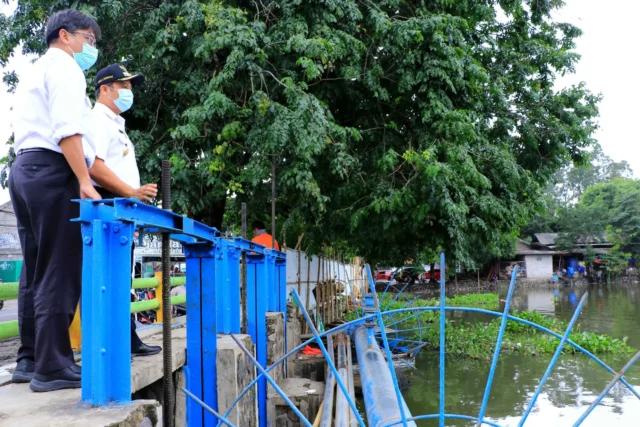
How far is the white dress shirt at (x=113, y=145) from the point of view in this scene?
118 inches

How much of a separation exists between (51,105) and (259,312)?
3.54 meters

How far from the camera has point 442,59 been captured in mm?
9648

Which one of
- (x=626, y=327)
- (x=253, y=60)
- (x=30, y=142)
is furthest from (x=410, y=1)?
(x=626, y=327)

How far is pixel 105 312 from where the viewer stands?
89.2 inches

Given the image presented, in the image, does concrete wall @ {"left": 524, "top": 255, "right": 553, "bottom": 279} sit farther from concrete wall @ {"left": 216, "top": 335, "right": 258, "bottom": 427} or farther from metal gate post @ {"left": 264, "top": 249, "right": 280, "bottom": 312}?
concrete wall @ {"left": 216, "top": 335, "right": 258, "bottom": 427}

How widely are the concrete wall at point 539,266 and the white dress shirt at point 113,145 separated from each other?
161ft

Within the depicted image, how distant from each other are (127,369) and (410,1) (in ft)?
32.7

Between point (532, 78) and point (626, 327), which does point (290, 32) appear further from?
point (626, 327)

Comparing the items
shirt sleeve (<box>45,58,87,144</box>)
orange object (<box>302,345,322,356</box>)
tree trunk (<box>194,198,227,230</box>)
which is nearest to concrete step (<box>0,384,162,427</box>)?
shirt sleeve (<box>45,58,87,144</box>)

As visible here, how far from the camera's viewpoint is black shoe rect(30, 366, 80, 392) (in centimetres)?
253

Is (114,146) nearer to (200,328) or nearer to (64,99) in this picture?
(64,99)

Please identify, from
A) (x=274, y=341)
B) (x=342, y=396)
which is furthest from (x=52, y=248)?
(x=274, y=341)

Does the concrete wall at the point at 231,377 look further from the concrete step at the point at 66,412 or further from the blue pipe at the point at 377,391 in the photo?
the concrete step at the point at 66,412

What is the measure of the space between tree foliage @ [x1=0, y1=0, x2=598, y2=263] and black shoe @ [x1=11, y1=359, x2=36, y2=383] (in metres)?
5.35
